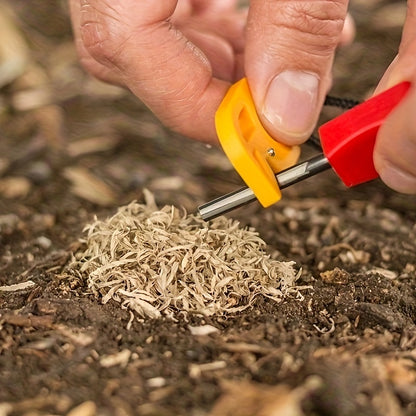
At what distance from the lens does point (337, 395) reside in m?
0.69

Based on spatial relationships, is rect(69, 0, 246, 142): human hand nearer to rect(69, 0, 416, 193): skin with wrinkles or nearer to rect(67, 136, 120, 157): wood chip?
rect(69, 0, 416, 193): skin with wrinkles

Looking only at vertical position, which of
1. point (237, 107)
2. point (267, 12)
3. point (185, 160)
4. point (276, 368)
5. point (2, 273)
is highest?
point (267, 12)

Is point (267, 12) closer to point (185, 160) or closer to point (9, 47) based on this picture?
point (185, 160)

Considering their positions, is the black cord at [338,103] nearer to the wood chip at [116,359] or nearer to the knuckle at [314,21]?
the knuckle at [314,21]

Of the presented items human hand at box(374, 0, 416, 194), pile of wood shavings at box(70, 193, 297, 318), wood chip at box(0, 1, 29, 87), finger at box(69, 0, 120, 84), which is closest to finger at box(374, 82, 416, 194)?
human hand at box(374, 0, 416, 194)

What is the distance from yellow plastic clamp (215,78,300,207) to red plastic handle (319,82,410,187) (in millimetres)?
104

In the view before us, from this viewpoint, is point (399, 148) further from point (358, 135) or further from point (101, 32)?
point (101, 32)

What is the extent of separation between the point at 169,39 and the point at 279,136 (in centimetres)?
22

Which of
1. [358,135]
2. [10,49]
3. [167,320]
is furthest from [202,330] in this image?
[10,49]

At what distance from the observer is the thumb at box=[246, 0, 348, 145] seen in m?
0.97

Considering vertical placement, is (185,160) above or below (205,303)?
below

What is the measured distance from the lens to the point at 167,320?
882 millimetres

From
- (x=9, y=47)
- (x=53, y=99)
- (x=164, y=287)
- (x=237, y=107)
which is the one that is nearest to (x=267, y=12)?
(x=237, y=107)

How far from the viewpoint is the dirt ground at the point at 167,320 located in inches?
28.1
